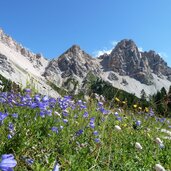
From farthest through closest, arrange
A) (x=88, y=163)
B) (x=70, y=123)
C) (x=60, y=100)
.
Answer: (x=60, y=100)
(x=70, y=123)
(x=88, y=163)

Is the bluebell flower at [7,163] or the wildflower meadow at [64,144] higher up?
the wildflower meadow at [64,144]

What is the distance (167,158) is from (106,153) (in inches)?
45.1

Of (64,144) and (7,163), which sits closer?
(7,163)

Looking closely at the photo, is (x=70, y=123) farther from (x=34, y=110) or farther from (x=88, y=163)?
(x=88, y=163)

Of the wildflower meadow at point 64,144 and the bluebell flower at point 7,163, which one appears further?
the wildflower meadow at point 64,144

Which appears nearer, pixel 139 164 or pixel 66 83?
pixel 139 164

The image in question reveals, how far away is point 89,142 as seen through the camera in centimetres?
525

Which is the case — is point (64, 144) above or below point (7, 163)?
above

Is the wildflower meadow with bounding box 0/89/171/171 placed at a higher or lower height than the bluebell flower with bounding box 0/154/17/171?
higher

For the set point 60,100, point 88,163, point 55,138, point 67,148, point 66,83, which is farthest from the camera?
point 66,83

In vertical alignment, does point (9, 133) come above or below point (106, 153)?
below

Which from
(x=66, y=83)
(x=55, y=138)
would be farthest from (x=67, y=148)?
(x=66, y=83)

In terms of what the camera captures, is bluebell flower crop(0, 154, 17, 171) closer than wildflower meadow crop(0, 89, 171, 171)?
Yes

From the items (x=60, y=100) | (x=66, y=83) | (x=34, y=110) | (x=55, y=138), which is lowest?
(x=55, y=138)
